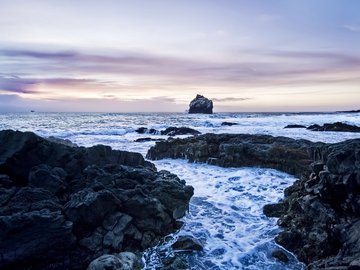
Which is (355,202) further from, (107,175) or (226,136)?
(226,136)

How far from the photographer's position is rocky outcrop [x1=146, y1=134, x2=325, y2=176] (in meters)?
18.5

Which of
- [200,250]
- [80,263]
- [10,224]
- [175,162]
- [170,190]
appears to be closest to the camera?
[10,224]

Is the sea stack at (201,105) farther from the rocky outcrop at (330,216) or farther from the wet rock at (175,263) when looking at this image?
the wet rock at (175,263)

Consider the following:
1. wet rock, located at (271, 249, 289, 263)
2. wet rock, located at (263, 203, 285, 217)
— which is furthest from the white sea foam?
wet rock, located at (263, 203, 285, 217)

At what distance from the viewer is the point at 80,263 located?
815 centimetres

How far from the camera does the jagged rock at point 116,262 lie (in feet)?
24.3

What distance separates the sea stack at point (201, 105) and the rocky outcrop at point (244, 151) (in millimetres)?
126969

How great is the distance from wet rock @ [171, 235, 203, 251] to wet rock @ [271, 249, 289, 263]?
1.87 meters

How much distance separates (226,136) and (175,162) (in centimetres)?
467

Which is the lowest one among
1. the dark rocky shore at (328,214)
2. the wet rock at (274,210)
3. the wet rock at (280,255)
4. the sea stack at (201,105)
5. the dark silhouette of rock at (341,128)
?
the wet rock at (280,255)

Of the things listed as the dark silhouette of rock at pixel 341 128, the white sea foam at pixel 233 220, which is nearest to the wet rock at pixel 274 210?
the white sea foam at pixel 233 220

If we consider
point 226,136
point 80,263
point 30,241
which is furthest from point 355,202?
point 226,136

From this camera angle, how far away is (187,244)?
9008 mm

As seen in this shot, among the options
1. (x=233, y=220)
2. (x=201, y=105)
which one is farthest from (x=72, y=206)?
(x=201, y=105)
